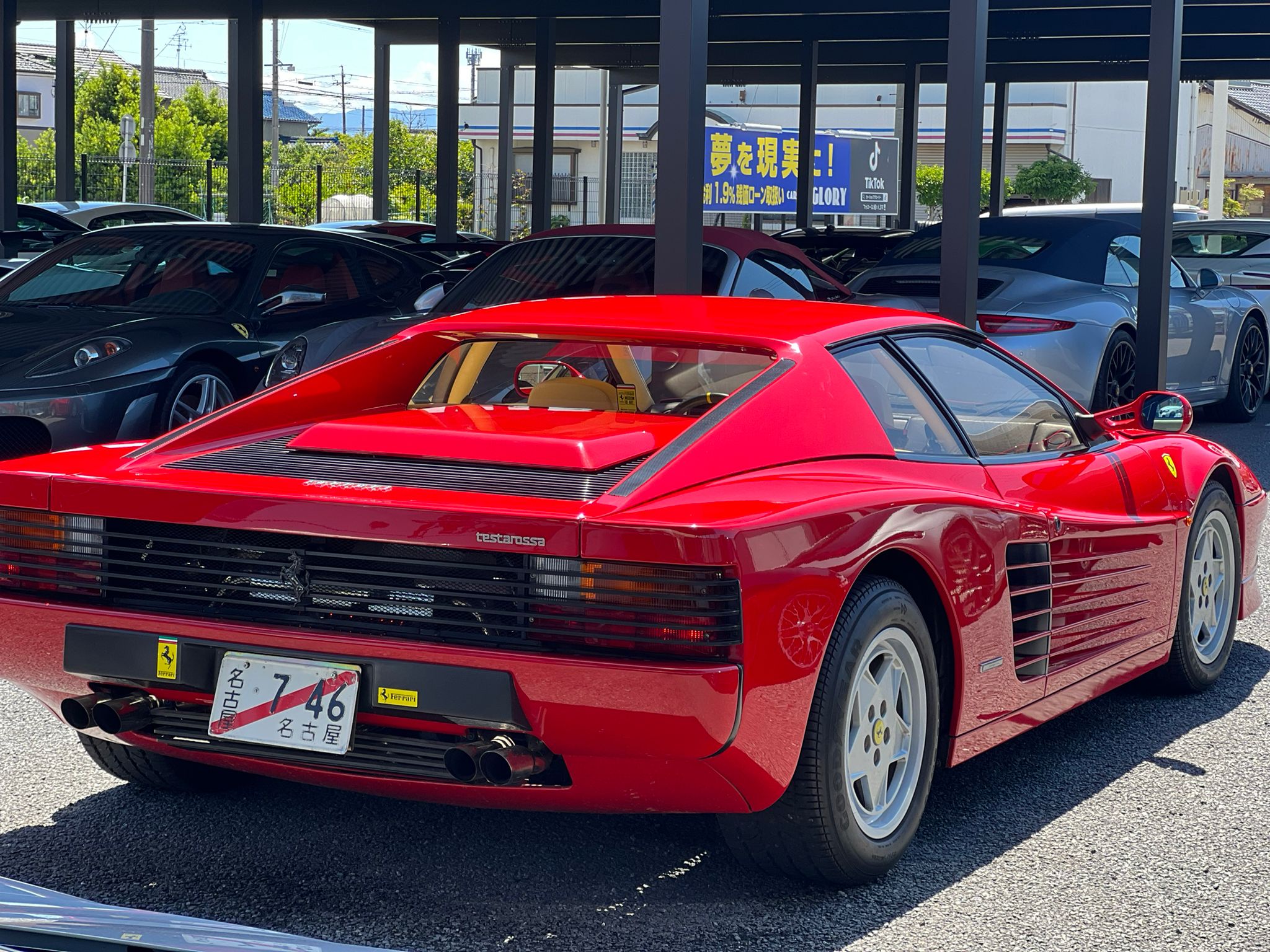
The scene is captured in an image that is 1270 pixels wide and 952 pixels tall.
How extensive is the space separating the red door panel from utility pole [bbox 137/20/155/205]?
26780 mm

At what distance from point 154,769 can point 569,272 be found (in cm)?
519

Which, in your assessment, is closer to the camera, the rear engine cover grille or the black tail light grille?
the black tail light grille

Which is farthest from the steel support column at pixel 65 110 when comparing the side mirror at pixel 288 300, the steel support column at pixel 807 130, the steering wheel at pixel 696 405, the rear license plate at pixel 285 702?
the rear license plate at pixel 285 702

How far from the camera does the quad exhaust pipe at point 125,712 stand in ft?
10.7

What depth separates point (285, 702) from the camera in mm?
3082

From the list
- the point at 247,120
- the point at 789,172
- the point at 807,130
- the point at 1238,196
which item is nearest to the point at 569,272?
the point at 247,120

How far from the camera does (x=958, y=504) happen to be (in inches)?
140

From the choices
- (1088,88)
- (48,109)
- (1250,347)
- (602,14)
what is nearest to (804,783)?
(1250,347)

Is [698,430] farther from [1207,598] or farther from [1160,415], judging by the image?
[1207,598]

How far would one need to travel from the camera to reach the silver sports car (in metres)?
9.39

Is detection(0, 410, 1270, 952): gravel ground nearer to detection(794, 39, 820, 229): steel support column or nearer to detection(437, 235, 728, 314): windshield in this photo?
detection(437, 235, 728, 314): windshield

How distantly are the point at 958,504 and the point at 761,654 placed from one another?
0.83 metres

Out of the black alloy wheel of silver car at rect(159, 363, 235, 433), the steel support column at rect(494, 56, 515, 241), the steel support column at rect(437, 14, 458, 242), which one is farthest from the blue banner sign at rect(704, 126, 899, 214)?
the black alloy wheel of silver car at rect(159, 363, 235, 433)

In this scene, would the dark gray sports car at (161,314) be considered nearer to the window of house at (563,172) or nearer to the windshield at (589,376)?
the windshield at (589,376)
